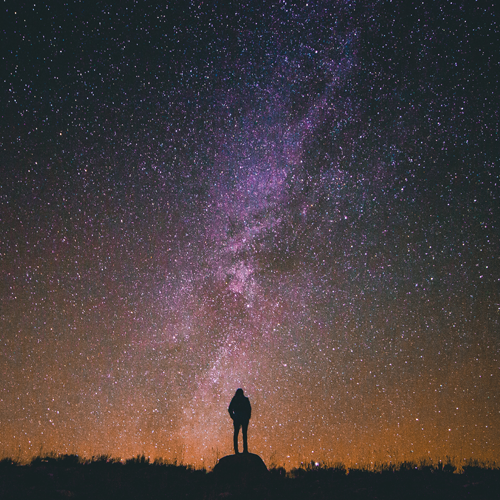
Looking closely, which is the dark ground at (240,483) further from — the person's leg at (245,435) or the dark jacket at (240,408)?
the dark jacket at (240,408)

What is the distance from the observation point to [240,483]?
5785mm

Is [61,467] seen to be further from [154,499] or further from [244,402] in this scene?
[244,402]

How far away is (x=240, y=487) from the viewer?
570cm

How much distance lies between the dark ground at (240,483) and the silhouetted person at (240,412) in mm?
633

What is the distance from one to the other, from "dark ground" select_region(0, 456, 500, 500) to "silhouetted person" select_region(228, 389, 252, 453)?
0.63 meters

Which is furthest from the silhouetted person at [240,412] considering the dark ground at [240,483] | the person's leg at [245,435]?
the dark ground at [240,483]

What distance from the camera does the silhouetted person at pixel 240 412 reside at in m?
6.36

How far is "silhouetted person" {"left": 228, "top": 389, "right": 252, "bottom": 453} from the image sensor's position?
6355 millimetres

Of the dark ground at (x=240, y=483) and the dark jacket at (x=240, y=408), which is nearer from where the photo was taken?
the dark ground at (x=240, y=483)

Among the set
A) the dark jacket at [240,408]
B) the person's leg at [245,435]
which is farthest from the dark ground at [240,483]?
the dark jacket at [240,408]

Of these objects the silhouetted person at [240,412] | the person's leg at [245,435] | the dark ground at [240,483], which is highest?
the silhouetted person at [240,412]

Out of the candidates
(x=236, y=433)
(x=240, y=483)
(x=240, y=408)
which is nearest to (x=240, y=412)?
(x=240, y=408)

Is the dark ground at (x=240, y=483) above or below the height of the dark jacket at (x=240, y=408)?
below

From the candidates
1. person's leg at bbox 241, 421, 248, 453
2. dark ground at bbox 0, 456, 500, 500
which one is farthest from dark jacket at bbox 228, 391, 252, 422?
dark ground at bbox 0, 456, 500, 500
